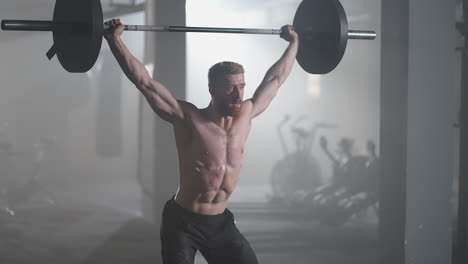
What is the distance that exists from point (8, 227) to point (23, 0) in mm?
2531

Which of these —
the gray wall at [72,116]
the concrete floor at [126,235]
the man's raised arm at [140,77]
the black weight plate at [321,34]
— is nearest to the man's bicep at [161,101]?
the man's raised arm at [140,77]

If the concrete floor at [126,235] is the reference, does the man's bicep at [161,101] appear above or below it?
above

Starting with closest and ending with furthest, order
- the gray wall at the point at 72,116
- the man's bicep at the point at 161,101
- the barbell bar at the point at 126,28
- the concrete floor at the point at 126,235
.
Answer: the barbell bar at the point at 126,28 → the man's bicep at the point at 161,101 → the concrete floor at the point at 126,235 → the gray wall at the point at 72,116

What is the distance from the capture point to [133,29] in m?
1.83

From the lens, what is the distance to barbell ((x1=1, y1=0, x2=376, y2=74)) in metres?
1.77

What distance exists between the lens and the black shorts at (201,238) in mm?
1977

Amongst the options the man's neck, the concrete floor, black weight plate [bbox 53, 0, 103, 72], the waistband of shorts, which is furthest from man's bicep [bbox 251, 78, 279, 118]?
the concrete floor

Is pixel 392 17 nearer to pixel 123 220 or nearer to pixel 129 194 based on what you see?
pixel 123 220

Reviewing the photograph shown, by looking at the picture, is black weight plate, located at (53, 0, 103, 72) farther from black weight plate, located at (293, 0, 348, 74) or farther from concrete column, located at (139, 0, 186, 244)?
concrete column, located at (139, 0, 186, 244)

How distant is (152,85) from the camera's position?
1883mm

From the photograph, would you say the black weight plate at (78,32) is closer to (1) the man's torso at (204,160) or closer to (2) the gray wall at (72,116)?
(1) the man's torso at (204,160)

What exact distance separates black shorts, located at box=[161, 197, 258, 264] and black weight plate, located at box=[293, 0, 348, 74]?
0.72m

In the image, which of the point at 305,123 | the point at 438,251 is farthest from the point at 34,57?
the point at 438,251

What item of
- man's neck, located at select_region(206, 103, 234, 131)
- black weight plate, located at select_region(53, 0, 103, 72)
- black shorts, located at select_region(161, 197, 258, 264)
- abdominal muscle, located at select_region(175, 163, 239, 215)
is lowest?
black shorts, located at select_region(161, 197, 258, 264)
